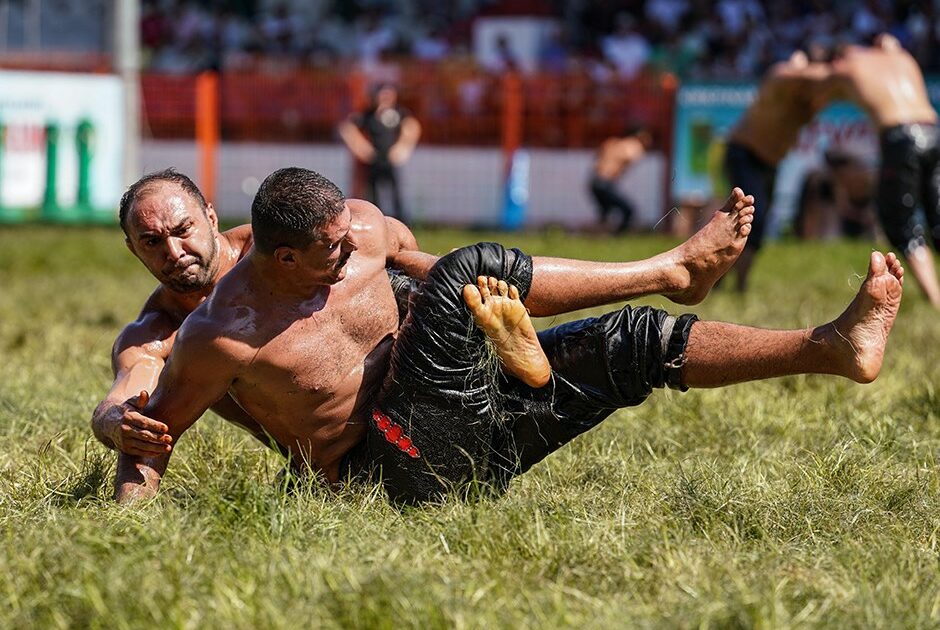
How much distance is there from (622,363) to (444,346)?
0.47 metres

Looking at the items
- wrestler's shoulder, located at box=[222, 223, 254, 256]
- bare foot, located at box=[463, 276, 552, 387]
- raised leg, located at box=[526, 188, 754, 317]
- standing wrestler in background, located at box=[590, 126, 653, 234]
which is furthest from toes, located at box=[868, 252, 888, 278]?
standing wrestler in background, located at box=[590, 126, 653, 234]

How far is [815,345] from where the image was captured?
3650mm

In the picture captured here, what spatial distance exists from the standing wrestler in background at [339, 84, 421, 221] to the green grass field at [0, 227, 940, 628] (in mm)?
10946

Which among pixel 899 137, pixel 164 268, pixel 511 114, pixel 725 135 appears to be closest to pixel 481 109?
pixel 511 114

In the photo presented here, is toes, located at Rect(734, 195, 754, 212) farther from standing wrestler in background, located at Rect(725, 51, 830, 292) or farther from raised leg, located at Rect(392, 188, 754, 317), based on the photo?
standing wrestler in background, located at Rect(725, 51, 830, 292)

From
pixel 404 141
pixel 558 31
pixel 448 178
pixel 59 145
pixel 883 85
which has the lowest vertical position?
pixel 448 178

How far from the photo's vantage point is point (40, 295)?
921 cm

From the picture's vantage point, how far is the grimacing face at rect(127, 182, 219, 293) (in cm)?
388

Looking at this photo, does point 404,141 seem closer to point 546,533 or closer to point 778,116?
point 778,116

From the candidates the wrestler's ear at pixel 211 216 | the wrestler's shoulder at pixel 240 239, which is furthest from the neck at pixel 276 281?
the wrestler's shoulder at pixel 240 239

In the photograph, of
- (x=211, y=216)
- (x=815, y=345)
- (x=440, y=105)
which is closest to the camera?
(x=815, y=345)

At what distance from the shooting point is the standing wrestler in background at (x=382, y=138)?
52.7 feet

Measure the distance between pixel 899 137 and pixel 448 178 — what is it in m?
9.32

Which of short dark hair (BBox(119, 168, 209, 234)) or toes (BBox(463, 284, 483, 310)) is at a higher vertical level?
short dark hair (BBox(119, 168, 209, 234))
